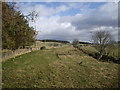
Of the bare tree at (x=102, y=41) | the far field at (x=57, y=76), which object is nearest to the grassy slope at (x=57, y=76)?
the far field at (x=57, y=76)

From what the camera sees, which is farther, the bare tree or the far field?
the bare tree

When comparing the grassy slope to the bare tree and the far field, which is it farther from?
the bare tree

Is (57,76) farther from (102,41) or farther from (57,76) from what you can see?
(102,41)

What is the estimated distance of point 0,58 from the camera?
24.1 metres

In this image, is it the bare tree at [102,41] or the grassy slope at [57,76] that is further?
the bare tree at [102,41]

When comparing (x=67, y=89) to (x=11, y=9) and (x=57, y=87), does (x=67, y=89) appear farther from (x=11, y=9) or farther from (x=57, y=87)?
(x=11, y=9)

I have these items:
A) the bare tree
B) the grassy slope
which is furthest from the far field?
the bare tree

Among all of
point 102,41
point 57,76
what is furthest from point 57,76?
point 102,41

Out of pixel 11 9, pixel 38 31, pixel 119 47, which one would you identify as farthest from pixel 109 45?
pixel 11 9

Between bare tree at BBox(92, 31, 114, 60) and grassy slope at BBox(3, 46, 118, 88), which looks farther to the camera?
bare tree at BBox(92, 31, 114, 60)

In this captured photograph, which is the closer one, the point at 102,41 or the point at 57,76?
the point at 57,76

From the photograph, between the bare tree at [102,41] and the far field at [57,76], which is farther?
the bare tree at [102,41]

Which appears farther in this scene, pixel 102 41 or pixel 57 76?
pixel 102 41

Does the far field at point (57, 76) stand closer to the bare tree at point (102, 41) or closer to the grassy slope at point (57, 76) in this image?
the grassy slope at point (57, 76)
